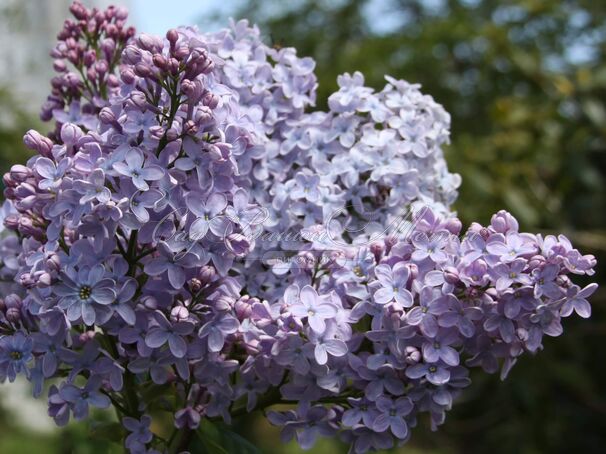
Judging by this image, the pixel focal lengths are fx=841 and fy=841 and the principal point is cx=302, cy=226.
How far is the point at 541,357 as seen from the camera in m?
2.01

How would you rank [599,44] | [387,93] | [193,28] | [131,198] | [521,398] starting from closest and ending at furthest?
[131,198] → [193,28] → [387,93] → [521,398] → [599,44]

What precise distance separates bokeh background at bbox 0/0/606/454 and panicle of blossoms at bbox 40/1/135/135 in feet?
2.08

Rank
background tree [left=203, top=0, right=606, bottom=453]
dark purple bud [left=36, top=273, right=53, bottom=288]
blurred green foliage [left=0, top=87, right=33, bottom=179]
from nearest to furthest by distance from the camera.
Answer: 1. dark purple bud [left=36, top=273, right=53, bottom=288]
2. background tree [left=203, top=0, right=606, bottom=453]
3. blurred green foliage [left=0, top=87, right=33, bottom=179]

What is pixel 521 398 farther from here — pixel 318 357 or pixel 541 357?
pixel 318 357

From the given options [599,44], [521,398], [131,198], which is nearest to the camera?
[131,198]

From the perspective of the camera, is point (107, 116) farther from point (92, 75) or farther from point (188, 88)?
point (92, 75)

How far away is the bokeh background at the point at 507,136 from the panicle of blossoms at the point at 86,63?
634 mm

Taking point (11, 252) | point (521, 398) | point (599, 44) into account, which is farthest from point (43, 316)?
point (599, 44)

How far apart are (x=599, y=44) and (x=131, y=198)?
88.4 inches

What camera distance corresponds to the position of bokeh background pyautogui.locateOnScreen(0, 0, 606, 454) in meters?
2.09

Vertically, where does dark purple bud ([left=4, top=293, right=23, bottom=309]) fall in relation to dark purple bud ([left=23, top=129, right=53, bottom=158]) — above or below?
below

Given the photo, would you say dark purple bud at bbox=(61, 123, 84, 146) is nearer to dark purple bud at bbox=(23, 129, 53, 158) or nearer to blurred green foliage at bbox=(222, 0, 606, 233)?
dark purple bud at bbox=(23, 129, 53, 158)

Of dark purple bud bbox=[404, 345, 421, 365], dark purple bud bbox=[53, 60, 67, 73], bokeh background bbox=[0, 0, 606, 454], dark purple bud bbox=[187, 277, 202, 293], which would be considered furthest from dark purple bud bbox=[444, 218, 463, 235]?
bokeh background bbox=[0, 0, 606, 454]

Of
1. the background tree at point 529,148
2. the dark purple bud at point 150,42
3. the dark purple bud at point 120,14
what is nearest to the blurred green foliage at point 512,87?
the background tree at point 529,148
